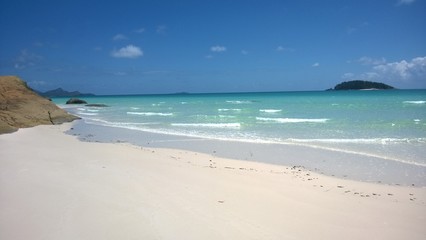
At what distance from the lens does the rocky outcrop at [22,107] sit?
18.0 m

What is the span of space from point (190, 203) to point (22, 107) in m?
17.5

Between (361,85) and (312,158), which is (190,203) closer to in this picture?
(312,158)

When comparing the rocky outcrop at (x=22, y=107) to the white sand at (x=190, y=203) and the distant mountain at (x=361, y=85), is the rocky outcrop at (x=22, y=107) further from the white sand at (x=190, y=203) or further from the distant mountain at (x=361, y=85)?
the distant mountain at (x=361, y=85)

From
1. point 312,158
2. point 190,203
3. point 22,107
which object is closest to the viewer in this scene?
point 190,203

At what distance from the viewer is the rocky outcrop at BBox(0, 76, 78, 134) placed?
1798 centimetres

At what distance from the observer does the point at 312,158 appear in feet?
34.3

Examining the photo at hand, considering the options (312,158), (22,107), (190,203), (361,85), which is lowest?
(312,158)

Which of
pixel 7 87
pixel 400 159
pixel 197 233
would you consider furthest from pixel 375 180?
pixel 7 87

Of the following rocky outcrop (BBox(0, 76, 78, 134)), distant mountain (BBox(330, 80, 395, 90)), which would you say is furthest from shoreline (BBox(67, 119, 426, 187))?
distant mountain (BBox(330, 80, 395, 90))

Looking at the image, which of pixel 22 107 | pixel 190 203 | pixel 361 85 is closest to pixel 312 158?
pixel 190 203

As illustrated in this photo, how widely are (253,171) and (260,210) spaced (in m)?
3.23

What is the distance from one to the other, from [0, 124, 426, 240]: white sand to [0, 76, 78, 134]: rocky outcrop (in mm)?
10409

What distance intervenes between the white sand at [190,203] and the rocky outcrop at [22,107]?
410 inches

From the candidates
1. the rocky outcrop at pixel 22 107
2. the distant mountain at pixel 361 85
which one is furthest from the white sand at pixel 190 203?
the distant mountain at pixel 361 85
